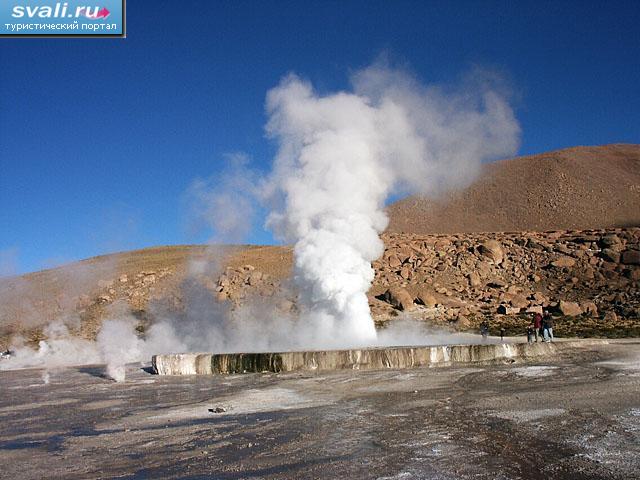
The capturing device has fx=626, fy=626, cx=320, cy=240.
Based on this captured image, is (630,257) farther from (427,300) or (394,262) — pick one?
(427,300)

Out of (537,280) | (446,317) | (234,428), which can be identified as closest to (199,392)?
(234,428)

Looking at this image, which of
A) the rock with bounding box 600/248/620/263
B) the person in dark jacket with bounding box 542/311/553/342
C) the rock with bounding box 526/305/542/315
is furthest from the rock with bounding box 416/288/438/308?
the rock with bounding box 600/248/620/263

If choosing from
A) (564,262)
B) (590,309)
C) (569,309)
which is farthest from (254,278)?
(590,309)

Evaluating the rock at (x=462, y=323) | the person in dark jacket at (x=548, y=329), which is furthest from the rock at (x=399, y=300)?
the person in dark jacket at (x=548, y=329)

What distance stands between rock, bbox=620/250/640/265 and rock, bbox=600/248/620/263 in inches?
13.3

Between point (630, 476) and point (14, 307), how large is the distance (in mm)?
42042

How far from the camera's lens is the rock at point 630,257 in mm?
45184

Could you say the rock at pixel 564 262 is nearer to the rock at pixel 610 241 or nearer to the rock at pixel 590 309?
the rock at pixel 610 241

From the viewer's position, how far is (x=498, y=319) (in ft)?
111

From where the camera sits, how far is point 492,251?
171ft

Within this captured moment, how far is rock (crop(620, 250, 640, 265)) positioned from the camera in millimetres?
45184

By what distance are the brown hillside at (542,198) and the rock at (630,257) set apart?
33.0m

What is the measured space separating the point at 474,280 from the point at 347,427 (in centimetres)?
3817

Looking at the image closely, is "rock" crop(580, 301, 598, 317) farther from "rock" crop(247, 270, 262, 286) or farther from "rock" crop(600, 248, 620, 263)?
"rock" crop(247, 270, 262, 286)
